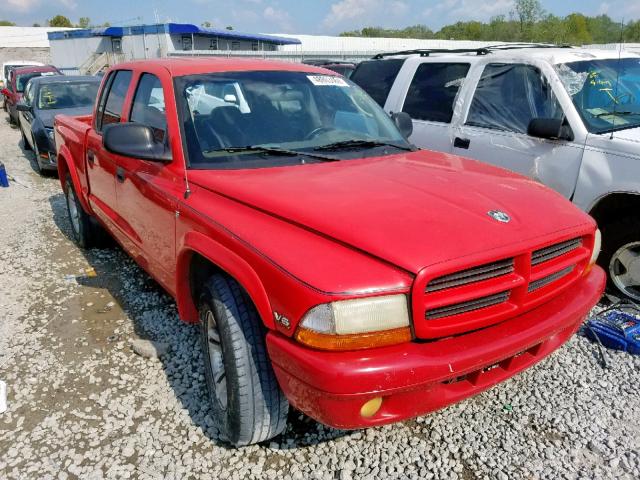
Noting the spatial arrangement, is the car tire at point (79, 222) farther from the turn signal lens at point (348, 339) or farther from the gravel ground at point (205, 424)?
the turn signal lens at point (348, 339)

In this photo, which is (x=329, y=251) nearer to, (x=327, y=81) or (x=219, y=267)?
(x=219, y=267)

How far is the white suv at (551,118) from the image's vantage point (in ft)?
12.8

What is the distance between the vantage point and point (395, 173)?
2842 mm

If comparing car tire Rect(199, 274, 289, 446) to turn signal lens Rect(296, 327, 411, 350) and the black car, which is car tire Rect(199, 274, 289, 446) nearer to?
turn signal lens Rect(296, 327, 411, 350)

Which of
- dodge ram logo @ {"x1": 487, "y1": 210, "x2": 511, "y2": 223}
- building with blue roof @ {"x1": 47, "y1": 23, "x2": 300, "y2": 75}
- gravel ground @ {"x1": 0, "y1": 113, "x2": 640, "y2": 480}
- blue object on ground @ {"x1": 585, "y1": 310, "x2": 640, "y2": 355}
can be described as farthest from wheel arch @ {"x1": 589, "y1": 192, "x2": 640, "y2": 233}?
building with blue roof @ {"x1": 47, "y1": 23, "x2": 300, "y2": 75}

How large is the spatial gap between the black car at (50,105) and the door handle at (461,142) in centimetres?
700

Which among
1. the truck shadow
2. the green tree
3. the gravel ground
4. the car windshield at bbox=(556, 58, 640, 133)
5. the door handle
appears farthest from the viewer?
the green tree

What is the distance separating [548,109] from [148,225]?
10.9ft

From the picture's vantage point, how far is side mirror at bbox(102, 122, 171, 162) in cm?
288

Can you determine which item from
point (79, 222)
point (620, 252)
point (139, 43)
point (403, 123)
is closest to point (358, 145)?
point (403, 123)

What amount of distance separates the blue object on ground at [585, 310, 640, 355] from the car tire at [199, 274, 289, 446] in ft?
7.83

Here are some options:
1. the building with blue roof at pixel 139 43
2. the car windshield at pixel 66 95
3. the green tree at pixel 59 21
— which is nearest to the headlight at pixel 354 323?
the car windshield at pixel 66 95

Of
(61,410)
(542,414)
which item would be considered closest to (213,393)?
(61,410)

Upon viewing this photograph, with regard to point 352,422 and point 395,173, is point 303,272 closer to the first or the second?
point 352,422
